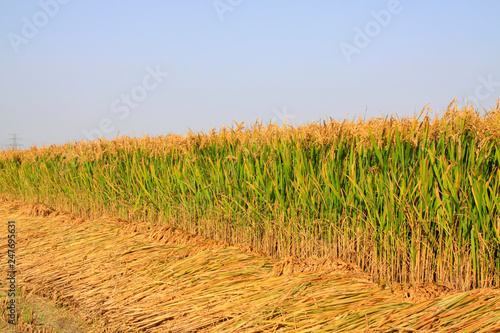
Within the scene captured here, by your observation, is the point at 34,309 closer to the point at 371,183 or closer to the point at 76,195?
the point at 371,183

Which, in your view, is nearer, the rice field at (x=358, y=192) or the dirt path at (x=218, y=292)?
the dirt path at (x=218, y=292)

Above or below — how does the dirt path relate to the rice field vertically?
below

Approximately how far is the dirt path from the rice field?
24 centimetres

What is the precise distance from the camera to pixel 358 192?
3535 mm

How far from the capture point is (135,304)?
356cm

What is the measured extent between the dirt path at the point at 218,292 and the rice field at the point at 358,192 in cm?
24

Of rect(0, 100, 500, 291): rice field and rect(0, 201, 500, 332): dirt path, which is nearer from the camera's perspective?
rect(0, 201, 500, 332): dirt path

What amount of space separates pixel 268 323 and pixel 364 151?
1676 millimetres

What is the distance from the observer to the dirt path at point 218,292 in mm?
2762

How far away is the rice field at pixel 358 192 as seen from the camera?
3.10 m

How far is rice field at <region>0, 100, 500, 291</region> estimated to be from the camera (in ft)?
10.2

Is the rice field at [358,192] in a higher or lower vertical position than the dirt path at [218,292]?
higher

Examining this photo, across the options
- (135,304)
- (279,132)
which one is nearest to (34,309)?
→ (135,304)

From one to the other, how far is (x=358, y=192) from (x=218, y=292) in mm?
1518
